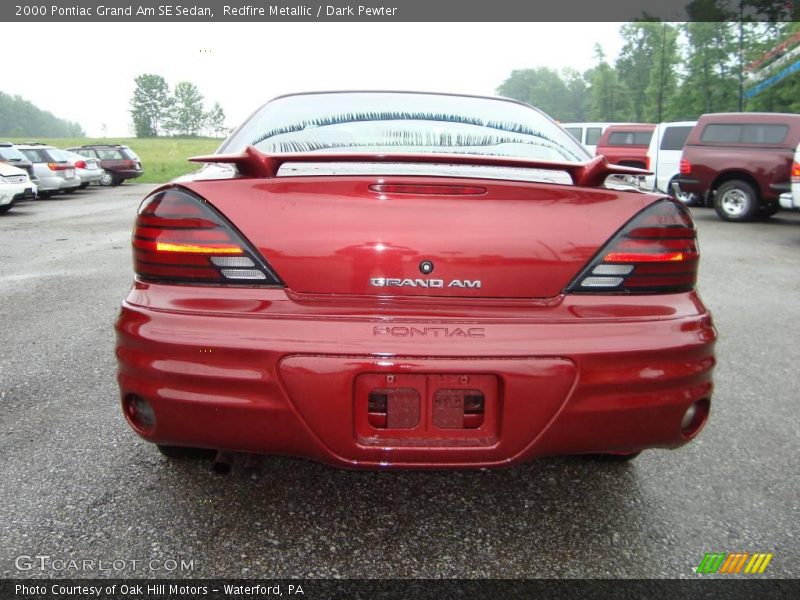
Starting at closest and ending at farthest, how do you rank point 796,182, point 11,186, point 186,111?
point 796,182 < point 11,186 < point 186,111

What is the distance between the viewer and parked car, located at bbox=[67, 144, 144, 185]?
24.5 metres

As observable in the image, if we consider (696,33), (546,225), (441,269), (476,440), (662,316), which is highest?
(696,33)

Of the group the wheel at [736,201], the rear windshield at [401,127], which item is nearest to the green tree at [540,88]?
the wheel at [736,201]

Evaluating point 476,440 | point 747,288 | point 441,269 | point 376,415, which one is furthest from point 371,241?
point 747,288

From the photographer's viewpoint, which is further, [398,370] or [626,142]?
[626,142]

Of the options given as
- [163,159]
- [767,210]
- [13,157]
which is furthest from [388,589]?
[163,159]

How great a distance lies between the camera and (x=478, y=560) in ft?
6.31

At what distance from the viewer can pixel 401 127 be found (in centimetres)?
254

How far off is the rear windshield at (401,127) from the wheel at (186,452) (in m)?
1.09

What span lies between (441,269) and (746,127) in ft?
37.9

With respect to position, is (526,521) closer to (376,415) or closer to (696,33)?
(376,415)

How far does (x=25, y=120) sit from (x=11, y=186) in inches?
5700

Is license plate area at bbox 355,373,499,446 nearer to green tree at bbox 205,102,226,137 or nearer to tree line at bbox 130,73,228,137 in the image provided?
tree line at bbox 130,73,228,137

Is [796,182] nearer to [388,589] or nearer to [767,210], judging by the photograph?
[767,210]
